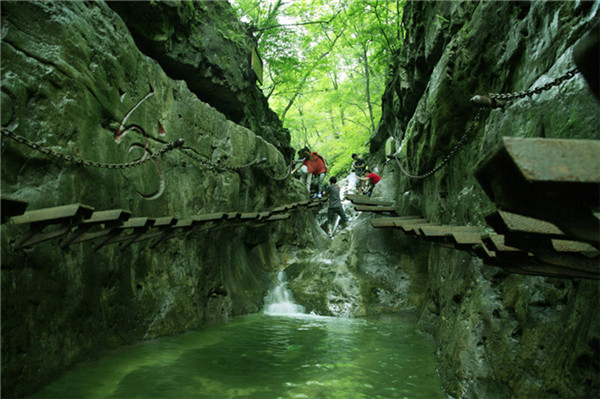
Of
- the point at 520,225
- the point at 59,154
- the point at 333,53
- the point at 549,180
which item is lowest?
the point at 520,225

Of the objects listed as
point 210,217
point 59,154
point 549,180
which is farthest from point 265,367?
point 549,180

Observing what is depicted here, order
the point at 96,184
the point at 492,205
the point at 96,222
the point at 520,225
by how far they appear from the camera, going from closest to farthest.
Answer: the point at 520,225
the point at 96,222
the point at 492,205
the point at 96,184

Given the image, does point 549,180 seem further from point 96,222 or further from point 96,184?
point 96,184

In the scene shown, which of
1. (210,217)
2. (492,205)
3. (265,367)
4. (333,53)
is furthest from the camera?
(333,53)

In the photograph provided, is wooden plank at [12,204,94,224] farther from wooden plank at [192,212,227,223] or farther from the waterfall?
the waterfall

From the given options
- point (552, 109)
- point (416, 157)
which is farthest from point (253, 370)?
point (416, 157)

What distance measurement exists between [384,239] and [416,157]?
3.17 m

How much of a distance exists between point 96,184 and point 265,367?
11.9 ft

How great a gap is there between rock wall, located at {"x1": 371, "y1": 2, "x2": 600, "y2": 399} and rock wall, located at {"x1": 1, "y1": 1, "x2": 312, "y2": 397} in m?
4.70

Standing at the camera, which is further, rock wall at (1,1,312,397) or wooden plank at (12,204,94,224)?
rock wall at (1,1,312,397)

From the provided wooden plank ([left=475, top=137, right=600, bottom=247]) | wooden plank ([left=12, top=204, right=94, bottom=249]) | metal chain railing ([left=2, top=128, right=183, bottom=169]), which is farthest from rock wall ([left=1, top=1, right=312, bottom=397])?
wooden plank ([left=475, top=137, right=600, bottom=247])

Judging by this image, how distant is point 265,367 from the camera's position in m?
5.27

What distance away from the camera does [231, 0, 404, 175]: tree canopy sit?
15055 millimetres

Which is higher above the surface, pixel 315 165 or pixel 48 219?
pixel 315 165
